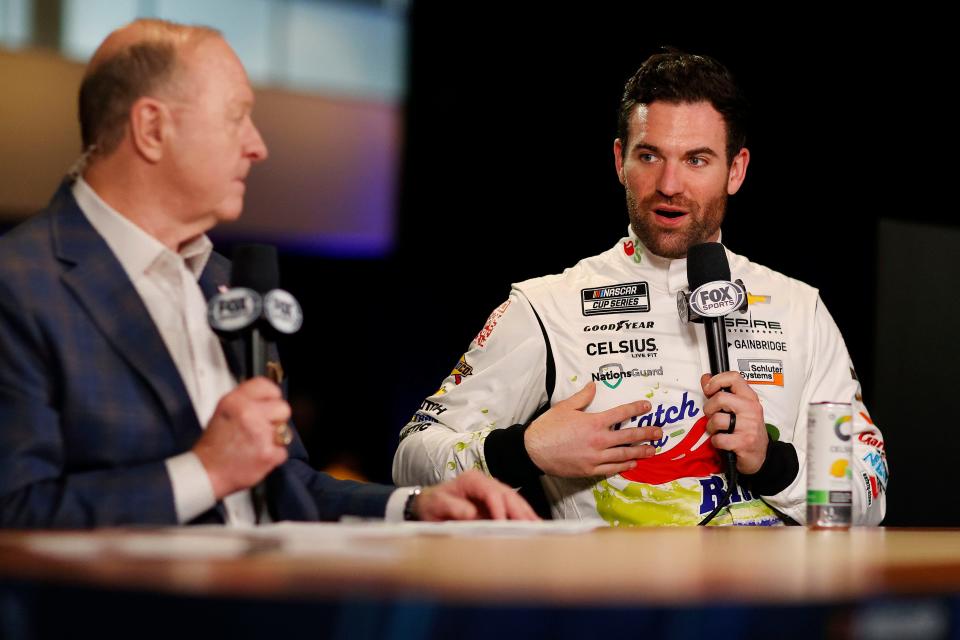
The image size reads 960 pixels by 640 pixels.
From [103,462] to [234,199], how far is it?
407 millimetres

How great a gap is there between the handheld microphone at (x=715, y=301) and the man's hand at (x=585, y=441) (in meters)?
0.14

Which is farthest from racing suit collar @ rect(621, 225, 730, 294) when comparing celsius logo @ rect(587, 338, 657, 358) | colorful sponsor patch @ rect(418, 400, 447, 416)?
colorful sponsor patch @ rect(418, 400, 447, 416)

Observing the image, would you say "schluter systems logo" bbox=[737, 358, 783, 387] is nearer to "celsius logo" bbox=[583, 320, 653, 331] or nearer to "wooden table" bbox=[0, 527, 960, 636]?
"celsius logo" bbox=[583, 320, 653, 331]

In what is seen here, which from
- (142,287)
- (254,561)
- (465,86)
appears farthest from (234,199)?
(465,86)

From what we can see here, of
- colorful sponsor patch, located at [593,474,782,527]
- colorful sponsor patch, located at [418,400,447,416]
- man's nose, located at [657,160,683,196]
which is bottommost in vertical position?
colorful sponsor patch, located at [593,474,782,527]

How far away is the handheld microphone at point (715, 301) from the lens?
1.84 metres

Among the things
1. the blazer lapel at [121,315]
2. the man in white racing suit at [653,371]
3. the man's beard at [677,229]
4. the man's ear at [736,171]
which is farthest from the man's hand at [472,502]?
the man's ear at [736,171]

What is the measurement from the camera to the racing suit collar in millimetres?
2188

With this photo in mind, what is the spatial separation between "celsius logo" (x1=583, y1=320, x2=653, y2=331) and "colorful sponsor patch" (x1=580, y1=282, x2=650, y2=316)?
3cm

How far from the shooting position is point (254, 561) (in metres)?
0.92

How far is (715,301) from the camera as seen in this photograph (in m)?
1.84

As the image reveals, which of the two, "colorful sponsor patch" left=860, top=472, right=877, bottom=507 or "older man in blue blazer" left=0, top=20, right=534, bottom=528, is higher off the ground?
"older man in blue blazer" left=0, top=20, right=534, bottom=528

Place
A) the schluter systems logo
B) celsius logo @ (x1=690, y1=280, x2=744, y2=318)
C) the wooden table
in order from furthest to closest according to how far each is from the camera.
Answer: the schluter systems logo < celsius logo @ (x1=690, y1=280, x2=744, y2=318) < the wooden table

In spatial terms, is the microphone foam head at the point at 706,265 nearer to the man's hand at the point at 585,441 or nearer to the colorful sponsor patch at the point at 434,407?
the man's hand at the point at 585,441
